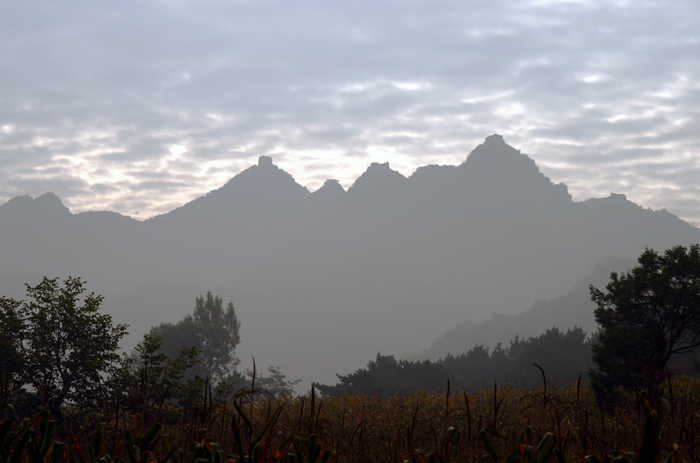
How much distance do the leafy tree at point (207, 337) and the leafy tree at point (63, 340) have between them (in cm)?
3199

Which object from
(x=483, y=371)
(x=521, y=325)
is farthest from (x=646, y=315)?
(x=521, y=325)

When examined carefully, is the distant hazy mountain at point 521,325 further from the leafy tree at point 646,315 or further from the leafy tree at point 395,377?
the leafy tree at point 646,315

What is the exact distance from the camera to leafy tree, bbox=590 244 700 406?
13.3 metres

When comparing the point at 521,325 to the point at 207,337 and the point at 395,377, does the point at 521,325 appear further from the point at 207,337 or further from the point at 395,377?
the point at 395,377

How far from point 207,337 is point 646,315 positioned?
143ft

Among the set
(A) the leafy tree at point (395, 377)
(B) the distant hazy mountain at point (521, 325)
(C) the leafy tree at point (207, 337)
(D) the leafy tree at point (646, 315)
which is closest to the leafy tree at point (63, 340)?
(D) the leafy tree at point (646, 315)

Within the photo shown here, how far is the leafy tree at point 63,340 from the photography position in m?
13.1

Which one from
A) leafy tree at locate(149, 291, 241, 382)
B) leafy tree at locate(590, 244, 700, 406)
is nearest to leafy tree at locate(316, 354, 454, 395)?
leafy tree at locate(590, 244, 700, 406)

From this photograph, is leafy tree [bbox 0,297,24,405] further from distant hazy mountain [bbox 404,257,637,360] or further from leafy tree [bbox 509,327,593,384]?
distant hazy mountain [bbox 404,257,637,360]

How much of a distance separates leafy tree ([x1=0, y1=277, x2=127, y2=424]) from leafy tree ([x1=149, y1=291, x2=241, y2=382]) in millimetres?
31990

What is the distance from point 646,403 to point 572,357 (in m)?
35.2

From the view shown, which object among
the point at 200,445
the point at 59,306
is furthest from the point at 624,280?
the point at 59,306

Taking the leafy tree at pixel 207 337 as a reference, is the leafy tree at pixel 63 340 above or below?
above

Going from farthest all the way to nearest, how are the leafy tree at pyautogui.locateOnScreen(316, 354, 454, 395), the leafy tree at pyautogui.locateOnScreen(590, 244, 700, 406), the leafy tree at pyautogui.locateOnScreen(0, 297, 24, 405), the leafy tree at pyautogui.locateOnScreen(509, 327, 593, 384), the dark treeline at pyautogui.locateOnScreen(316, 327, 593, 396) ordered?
the leafy tree at pyautogui.locateOnScreen(509, 327, 593, 384)
the dark treeline at pyautogui.locateOnScreen(316, 327, 593, 396)
the leafy tree at pyautogui.locateOnScreen(316, 354, 454, 395)
the leafy tree at pyautogui.locateOnScreen(590, 244, 700, 406)
the leafy tree at pyautogui.locateOnScreen(0, 297, 24, 405)
